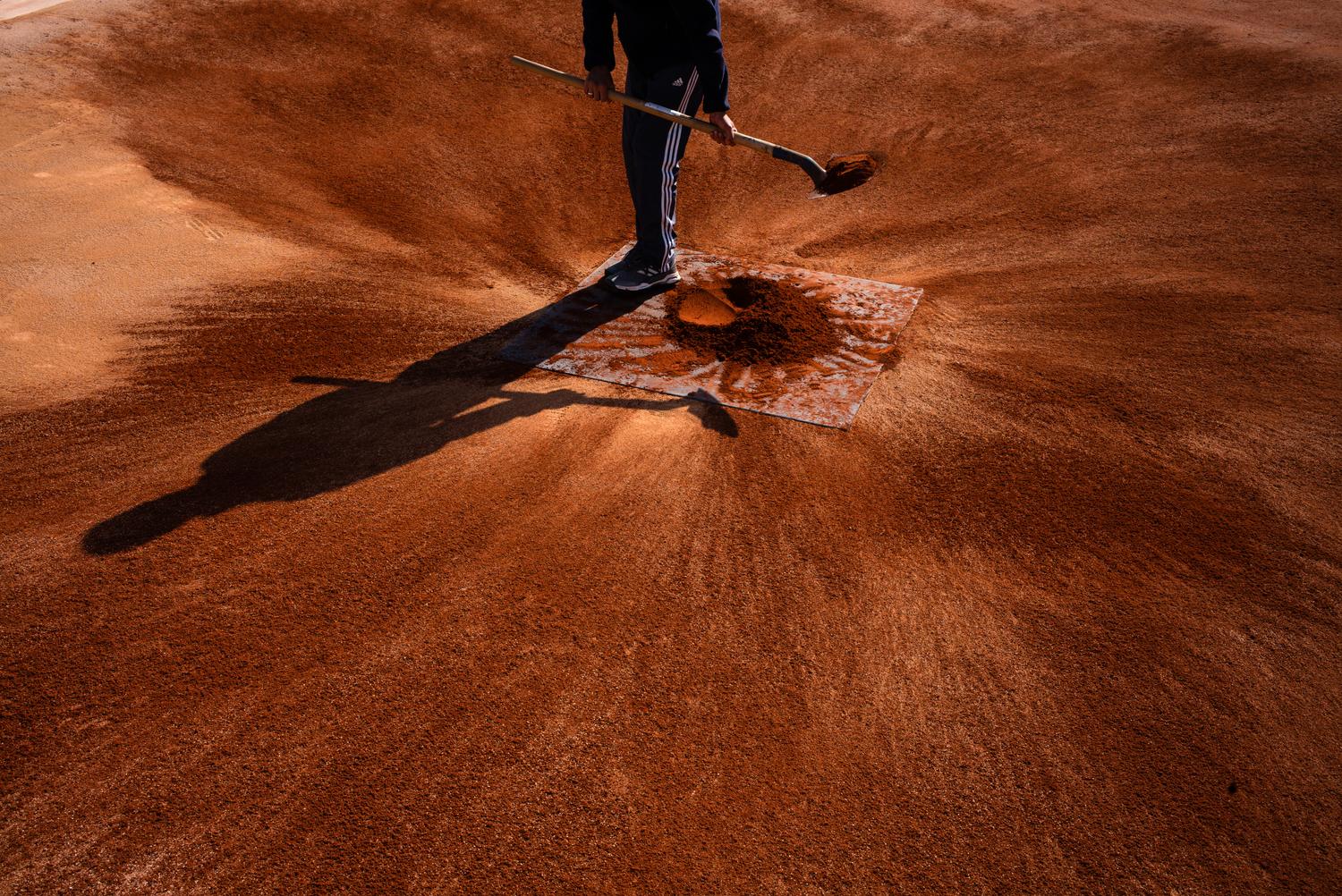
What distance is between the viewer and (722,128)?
386 cm

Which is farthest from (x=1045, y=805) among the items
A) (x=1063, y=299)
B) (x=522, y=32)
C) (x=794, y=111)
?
(x=522, y=32)

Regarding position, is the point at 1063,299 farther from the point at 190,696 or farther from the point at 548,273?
the point at 190,696

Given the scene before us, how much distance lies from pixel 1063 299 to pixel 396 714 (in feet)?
12.4

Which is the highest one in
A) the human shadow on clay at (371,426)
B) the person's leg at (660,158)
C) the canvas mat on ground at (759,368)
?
the person's leg at (660,158)

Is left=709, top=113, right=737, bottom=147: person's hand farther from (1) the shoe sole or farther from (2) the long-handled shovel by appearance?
(1) the shoe sole

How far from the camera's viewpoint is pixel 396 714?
2324 mm

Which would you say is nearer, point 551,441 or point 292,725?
point 292,725

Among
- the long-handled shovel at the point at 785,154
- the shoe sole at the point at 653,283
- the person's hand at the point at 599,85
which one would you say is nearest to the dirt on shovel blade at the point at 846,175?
the long-handled shovel at the point at 785,154

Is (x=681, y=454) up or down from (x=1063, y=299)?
down

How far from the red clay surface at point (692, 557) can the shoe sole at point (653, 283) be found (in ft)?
1.42

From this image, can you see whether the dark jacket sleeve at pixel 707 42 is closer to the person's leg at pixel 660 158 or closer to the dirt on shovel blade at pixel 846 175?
the person's leg at pixel 660 158

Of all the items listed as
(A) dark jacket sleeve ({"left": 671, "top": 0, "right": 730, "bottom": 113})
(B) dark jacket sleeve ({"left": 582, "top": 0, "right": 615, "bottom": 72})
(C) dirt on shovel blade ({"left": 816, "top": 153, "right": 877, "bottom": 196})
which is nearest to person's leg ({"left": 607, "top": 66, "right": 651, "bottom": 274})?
(B) dark jacket sleeve ({"left": 582, "top": 0, "right": 615, "bottom": 72})

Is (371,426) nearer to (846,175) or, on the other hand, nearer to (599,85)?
(599,85)

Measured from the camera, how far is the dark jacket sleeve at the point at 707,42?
12.1 ft
